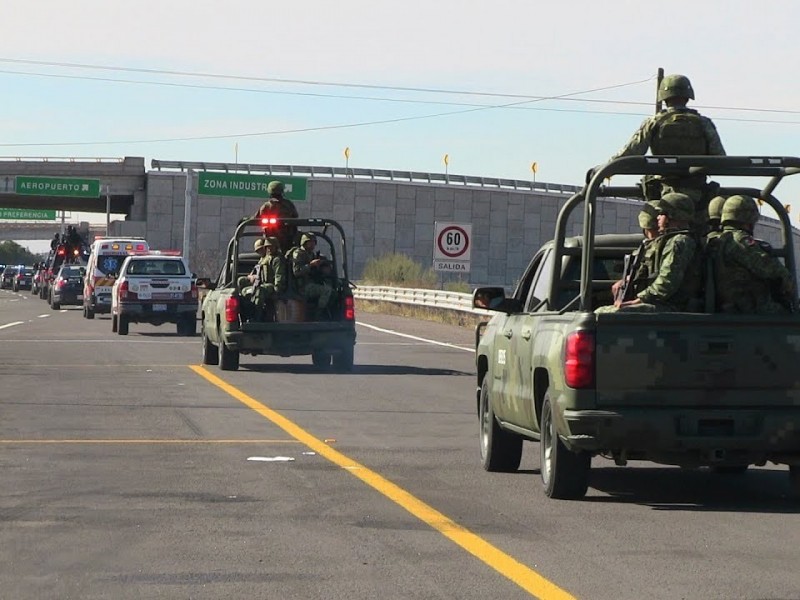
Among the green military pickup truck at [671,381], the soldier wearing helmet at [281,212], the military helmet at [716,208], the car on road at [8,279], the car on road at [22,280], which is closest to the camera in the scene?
the green military pickup truck at [671,381]

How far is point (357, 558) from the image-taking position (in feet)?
26.7

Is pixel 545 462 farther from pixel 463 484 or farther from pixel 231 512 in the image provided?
pixel 231 512

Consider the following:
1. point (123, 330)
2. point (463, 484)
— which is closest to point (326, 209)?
point (123, 330)

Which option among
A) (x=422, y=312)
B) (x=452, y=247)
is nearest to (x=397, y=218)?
(x=422, y=312)

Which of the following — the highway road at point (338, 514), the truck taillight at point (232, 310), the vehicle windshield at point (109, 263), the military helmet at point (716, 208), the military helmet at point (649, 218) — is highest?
the military helmet at point (716, 208)

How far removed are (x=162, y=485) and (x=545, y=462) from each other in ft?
8.12

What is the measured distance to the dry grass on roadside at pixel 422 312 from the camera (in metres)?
41.9

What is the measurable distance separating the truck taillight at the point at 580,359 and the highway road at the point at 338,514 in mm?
770

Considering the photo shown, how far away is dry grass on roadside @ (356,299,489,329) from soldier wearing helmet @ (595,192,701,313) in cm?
2765

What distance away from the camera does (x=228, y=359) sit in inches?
918

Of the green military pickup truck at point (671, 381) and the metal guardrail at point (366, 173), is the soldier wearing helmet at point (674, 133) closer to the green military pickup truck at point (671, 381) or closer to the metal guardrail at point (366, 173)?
the green military pickup truck at point (671, 381)

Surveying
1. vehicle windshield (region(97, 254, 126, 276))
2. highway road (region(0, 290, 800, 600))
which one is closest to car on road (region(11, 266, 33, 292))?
vehicle windshield (region(97, 254, 126, 276))

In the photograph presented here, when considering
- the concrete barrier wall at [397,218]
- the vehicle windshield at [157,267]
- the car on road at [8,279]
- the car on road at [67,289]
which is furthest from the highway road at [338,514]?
the car on road at [8,279]

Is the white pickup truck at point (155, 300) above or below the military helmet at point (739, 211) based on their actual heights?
below
